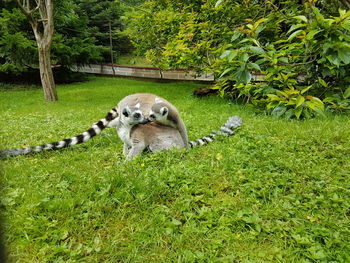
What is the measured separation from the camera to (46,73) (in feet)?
37.1

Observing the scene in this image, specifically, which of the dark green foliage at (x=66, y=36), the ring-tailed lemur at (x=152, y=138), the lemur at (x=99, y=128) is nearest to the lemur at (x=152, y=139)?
the ring-tailed lemur at (x=152, y=138)

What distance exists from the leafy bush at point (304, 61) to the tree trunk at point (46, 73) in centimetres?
809

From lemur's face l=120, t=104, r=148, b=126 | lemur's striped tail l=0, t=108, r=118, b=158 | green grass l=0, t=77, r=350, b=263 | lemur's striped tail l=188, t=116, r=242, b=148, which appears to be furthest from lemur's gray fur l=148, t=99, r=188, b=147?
lemur's striped tail l=0, t=108, r=118, b=158

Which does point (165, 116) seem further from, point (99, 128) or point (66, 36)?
point (66, 36)

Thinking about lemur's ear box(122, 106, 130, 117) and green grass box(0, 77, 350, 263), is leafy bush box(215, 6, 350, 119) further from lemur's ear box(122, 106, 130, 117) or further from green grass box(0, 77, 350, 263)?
lemur's ear box(122, 106, 130, 117)

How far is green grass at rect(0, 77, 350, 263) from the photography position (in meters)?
1.72

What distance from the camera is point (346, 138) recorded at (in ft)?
12.3

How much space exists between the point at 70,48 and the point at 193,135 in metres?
16.2

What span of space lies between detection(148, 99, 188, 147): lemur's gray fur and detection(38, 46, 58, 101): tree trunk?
30.8 feet

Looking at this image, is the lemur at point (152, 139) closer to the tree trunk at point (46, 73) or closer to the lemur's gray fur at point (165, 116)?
the lemur's gray fur at point (165, 116)

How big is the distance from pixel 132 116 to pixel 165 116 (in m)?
0.49

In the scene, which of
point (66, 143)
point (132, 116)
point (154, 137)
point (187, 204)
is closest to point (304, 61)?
point (154, 137)

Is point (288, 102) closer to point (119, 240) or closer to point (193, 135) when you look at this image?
point (193, 135)

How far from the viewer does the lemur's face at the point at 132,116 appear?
3629 millimetres
